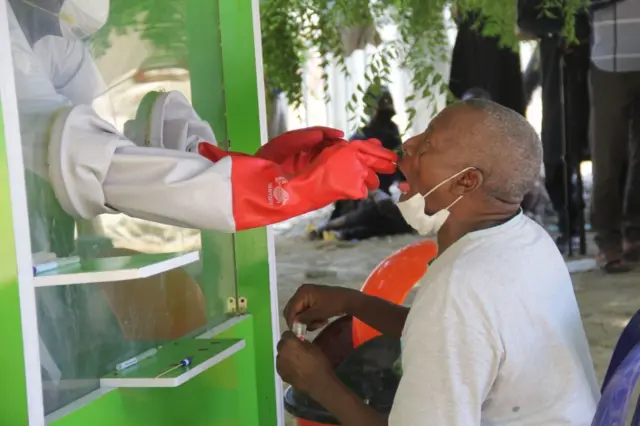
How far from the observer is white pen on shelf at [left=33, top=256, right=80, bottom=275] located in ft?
3.17

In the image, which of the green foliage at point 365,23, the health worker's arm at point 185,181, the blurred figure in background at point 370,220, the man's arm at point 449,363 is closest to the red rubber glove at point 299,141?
the health worker's arm at point 185,181

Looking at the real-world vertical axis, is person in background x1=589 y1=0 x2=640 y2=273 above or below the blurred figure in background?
above

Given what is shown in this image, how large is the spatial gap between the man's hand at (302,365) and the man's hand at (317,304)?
197 mm

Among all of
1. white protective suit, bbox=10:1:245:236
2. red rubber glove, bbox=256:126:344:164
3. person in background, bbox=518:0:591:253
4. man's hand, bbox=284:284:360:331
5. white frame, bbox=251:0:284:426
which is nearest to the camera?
white protective suit, bbox=10:1:245:236

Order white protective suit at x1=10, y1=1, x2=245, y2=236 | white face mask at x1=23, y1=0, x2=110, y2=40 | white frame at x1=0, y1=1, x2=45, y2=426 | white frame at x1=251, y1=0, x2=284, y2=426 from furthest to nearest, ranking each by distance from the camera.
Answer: white frame at x1=251, y1=0, x2=284, y2=426 < white face mask at x1=23, y1=0, x2=110, y2=40 < white protective suit at x1=10, y1=1, x2=245, y2=236 < white frame at x1=0, y1=1, x2=45, y2=426

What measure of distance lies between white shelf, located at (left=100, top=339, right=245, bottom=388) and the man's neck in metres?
0.43

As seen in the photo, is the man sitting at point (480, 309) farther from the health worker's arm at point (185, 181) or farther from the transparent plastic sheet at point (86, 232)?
the transparent plastic sheet at point (86, 232)

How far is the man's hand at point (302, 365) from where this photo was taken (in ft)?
3.55

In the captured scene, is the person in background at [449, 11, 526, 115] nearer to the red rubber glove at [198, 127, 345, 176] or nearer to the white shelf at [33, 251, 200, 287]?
the red rubber glove at [198, 127, 345, 176]

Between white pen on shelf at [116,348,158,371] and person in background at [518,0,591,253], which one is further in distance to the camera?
person in background at [518,0,591,253]

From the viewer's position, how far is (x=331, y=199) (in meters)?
1.05

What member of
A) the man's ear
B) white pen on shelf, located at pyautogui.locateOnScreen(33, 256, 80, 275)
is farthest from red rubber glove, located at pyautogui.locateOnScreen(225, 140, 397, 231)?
white pen on shelf, located at pyautogui.locateOnScreen(33, 256, 80, 275)

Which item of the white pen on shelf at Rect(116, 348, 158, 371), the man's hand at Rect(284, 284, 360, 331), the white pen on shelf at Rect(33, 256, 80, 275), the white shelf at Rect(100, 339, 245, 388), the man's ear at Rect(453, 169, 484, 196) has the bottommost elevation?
the white shelf at Rect(100, 339, 245, 388)

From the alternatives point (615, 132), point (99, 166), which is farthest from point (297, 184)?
point (615, 132)
